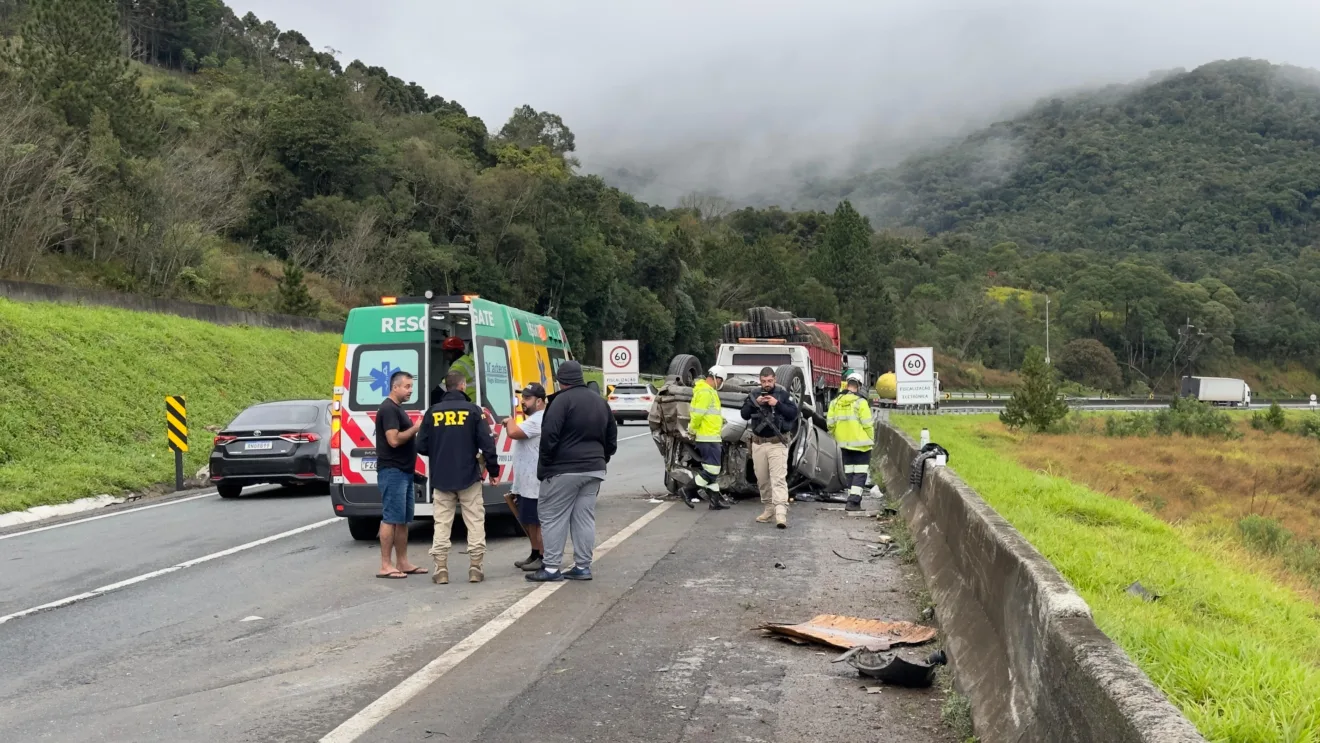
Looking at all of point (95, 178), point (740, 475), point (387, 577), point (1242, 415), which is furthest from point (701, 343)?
point (387, 577)

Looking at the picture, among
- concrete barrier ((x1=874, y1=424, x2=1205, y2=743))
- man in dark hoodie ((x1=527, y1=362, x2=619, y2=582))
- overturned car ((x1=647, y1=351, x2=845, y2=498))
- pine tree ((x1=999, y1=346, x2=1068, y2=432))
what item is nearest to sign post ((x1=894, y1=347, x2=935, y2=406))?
overturned car ((x1=647, y1=351, x2=845, y2=498))

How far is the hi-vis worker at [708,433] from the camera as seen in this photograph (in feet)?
49.1

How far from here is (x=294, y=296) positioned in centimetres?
4459

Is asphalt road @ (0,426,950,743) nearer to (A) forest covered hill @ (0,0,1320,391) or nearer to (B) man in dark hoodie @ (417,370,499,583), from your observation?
(B) man in dark hoodie @ (417,370,499,583)

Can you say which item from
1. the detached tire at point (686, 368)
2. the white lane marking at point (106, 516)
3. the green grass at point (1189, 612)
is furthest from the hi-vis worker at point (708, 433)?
the white lane marking at point (106, 516)

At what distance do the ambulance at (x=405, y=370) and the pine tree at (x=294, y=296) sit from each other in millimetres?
34115

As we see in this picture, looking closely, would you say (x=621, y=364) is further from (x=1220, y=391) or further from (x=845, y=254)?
(x=845, y=254)

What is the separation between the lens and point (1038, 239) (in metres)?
179

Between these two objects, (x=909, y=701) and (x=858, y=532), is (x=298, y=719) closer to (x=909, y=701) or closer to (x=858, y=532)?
(x=909, y=701)

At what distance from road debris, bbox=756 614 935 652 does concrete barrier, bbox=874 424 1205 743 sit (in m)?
0.26

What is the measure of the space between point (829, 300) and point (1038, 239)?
90.8m

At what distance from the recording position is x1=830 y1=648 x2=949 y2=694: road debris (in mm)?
6535

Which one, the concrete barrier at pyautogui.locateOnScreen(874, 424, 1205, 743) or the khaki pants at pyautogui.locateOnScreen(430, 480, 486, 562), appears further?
the khaki pants at pyautogui.locateOnScreen(430, 480, 486, 562)

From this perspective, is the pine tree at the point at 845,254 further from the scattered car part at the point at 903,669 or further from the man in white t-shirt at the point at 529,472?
the scattered car part at the point at 903,669
